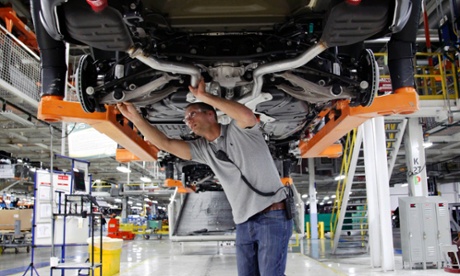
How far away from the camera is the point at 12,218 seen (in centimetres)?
1289

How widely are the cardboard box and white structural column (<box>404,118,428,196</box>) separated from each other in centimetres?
1128

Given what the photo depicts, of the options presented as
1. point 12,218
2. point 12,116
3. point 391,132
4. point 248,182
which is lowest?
point 12,218

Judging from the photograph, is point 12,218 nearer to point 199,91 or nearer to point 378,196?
point 378,196

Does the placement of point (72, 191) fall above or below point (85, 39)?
below

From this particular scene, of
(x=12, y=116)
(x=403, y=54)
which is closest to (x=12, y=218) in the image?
(x=12, y=116)

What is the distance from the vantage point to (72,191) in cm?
568

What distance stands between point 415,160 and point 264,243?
8292 millimetres

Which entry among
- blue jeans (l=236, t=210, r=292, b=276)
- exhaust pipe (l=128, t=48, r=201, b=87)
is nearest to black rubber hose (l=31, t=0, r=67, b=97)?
exhaust pipe (l=128, t=48, r=201, b=87)

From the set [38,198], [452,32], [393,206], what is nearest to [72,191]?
[38,198]

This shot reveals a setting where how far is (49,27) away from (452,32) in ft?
23.8

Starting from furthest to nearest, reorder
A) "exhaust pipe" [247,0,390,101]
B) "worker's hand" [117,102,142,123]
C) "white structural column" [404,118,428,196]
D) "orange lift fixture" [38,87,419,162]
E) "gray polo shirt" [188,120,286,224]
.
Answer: "white structural column" [404,118,428,196], "orange lift fixture" [38,87,419,162], "worker's hand" [117,102,142,123], "gray polo shirt" [188,120,286,224], "exhaust pipe" [247,0,390,101]

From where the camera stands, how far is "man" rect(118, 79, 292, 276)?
2014 mm

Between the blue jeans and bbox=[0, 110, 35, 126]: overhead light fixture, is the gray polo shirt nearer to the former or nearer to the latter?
the blue jeans

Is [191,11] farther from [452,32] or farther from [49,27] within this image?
[452,32]
